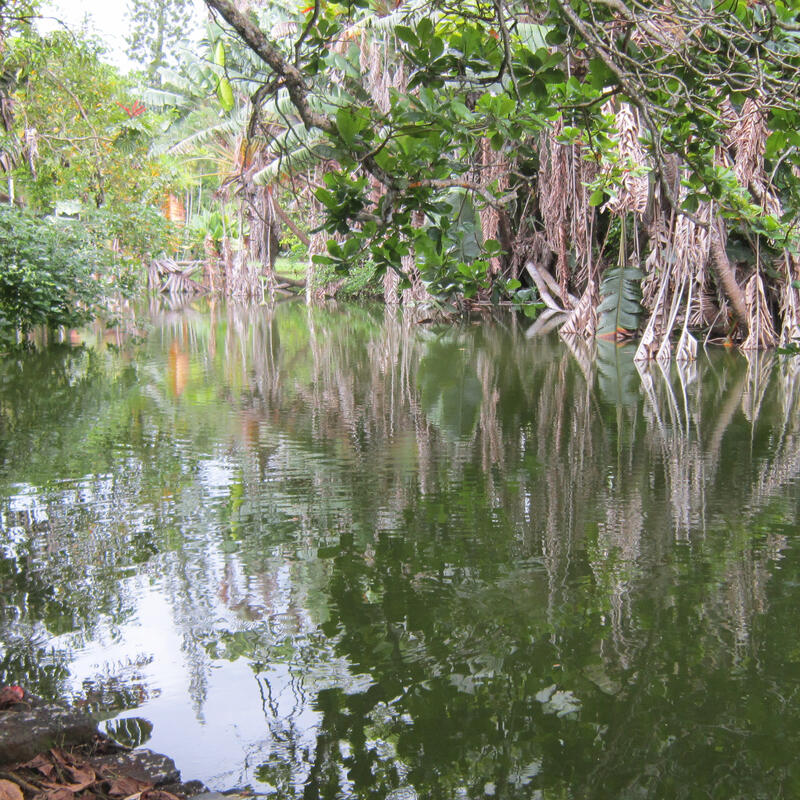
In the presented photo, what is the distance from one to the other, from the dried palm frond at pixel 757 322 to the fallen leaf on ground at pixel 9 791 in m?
13.5

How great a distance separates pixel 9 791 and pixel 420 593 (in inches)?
75.4

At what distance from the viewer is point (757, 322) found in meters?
14.1

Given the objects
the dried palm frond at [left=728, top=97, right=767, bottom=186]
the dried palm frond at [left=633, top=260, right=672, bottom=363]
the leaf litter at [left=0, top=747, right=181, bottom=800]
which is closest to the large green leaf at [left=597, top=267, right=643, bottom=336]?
the dried palm frond at [left=633, top=260, right=672, bottom=363]

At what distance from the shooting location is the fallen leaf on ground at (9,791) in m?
2.19

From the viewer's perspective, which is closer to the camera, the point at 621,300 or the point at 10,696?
the point at 10,696

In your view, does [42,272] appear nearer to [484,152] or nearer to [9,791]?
[484,152]

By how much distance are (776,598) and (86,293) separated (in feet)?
39.7

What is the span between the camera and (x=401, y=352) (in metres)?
13.9

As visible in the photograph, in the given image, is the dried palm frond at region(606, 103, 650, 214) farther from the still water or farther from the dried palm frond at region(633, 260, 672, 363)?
the still water

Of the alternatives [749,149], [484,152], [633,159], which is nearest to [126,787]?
[633,159]

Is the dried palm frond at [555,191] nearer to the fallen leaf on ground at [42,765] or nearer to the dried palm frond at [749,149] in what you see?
the dried palm frond at [749,149]

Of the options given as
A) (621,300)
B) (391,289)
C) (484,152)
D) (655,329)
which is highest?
(484,152)

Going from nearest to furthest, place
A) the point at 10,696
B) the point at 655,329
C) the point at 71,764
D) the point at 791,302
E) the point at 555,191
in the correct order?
the point at 71,764 < the point at 10,696 < the point at 791,302 < the point at 655,329 < the point at 555,191

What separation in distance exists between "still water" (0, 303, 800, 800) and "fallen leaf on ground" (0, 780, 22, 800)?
1.57 feet
